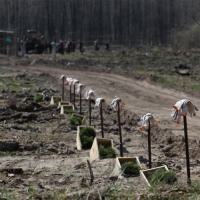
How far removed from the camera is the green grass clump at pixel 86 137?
36.2ft

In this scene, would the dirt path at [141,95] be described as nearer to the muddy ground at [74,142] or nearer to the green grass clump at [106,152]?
the muddy ground at [74,142]

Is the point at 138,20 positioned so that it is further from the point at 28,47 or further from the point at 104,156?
the point at 104,156

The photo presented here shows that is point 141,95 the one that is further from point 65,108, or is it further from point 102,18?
point 102,18

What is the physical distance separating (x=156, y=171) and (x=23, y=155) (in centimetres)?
394

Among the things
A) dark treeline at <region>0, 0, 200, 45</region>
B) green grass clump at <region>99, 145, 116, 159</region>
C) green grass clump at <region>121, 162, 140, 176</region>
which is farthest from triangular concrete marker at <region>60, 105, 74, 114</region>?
dark treeline at <region>0, 0, 200, 45</region>

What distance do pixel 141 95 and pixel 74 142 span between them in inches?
367

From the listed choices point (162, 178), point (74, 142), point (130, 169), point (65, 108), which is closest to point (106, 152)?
point (130, 169)

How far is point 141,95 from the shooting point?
20.6 meters

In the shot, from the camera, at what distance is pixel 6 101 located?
17.7m

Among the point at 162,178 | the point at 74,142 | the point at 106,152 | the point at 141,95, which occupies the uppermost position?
the point at 162,178

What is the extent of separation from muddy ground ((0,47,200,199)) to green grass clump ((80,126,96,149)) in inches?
10.6

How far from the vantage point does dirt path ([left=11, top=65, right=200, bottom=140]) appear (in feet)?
47.2

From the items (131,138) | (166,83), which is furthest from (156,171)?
(166,83)

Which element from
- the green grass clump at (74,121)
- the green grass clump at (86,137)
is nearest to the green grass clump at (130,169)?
the green grass clump at (86,137)
